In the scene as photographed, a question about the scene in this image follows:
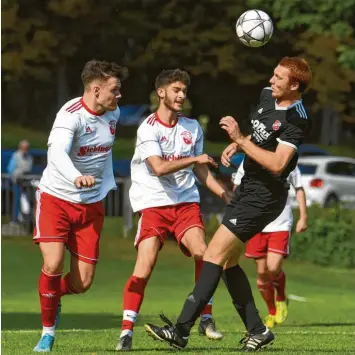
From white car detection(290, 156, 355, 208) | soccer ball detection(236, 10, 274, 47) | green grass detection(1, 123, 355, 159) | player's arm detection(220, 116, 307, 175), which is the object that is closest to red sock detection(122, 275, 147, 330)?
player's arm detection(220, 116, 307, 175)

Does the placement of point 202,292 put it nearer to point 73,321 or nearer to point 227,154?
point 227,154

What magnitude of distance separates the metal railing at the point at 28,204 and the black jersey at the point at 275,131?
18981 mm

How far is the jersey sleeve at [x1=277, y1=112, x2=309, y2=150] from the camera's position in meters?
A: 10.6

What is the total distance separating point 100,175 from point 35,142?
144 feet

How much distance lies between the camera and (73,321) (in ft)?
57.1

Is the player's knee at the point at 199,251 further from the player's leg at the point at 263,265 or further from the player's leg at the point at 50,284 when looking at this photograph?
the player's leg at the point at 263,265

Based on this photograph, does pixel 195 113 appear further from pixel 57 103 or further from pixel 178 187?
pixel 178 187

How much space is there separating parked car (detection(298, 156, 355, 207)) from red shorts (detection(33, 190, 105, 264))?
2815 cm

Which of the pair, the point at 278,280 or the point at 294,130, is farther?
the point at 278,280

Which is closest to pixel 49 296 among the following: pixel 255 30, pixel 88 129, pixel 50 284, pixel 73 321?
pixel 50 284

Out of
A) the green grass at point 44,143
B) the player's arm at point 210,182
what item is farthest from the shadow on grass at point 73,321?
the green grass at point 44,143

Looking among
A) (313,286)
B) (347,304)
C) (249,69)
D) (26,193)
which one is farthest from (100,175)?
(249,69)

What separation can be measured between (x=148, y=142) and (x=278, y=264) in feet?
13.1

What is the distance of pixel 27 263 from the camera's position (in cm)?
2612
